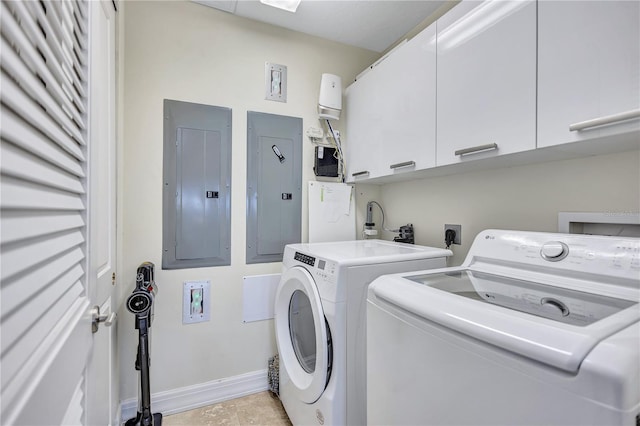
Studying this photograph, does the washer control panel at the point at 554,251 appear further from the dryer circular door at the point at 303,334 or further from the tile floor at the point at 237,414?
the tile floor at the point at 237,414

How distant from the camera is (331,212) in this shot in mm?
2248

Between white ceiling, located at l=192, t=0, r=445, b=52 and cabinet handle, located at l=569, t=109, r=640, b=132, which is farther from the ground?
white ceiling, located at l=192, t=0, r=445, b=52

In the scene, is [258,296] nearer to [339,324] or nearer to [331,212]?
[331,212]

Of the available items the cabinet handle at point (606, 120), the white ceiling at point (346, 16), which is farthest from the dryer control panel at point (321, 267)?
the white ceiling at point (346, 16)

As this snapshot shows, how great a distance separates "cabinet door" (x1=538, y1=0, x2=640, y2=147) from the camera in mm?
823

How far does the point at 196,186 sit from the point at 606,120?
1.94 meters

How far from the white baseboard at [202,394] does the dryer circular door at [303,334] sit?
1.48ft

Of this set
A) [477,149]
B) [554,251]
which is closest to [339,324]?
[554,251]

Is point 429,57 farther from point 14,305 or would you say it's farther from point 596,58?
point 14,305

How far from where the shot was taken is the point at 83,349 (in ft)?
2.59

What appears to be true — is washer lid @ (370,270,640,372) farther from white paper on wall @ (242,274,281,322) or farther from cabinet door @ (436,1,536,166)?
white paper on wall @ (242,274,281,322)

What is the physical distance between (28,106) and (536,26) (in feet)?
4.83

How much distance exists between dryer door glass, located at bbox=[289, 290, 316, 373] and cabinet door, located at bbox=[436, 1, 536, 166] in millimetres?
1104

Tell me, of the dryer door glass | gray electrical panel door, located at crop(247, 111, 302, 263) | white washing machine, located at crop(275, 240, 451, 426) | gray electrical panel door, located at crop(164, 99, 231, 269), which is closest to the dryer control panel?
white washing machine, located at crop(275, 240, 451, 426)
